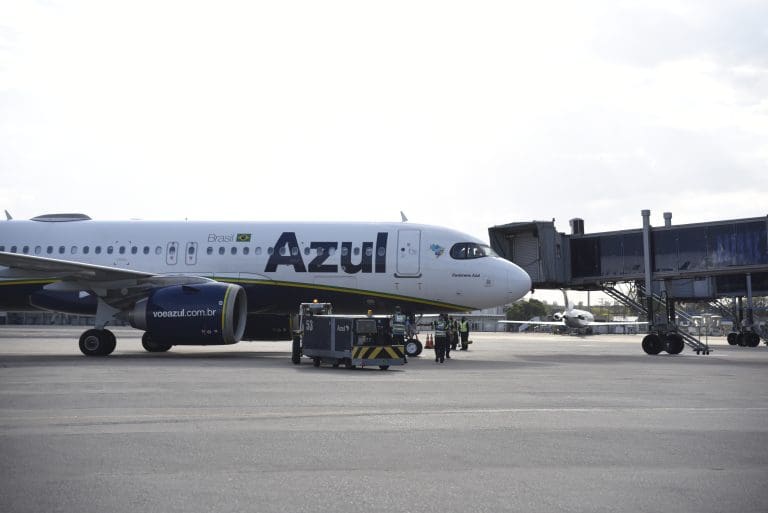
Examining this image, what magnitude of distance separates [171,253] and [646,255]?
Result: 15576 mm

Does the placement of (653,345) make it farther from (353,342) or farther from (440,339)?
(353,342)

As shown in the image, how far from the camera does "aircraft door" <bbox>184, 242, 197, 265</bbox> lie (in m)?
27.3

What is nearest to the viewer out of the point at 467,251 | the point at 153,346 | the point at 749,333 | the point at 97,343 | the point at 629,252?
the point at 97,343

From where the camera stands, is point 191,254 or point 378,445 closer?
point 378,445

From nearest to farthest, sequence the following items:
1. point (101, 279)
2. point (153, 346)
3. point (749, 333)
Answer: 1. point (101, 279)
2. point (153, 346)
3. point (749, 333)

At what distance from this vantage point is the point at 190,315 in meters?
23.1

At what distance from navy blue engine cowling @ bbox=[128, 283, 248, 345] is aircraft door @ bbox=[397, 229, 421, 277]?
17.1 feet

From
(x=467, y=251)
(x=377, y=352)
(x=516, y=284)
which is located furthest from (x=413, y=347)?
(x=377, y=352)

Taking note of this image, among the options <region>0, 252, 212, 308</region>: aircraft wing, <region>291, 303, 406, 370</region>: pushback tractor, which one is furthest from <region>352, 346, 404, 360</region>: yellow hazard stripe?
<region>0, 252, 212, 308</region>: aircraft wing

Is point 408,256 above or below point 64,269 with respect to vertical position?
above

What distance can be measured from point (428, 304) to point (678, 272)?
944 cm

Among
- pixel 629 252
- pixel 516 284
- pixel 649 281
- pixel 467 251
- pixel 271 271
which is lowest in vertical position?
pixel 516 284

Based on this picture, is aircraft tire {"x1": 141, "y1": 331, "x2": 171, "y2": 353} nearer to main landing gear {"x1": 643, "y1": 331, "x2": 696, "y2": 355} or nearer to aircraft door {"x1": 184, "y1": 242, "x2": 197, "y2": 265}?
aircraft door {"x1": 184, "y1": 242, "x2": 197, "y2": 265}

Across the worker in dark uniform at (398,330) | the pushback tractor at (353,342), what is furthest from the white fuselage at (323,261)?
the pushback tractor at (353,342)
